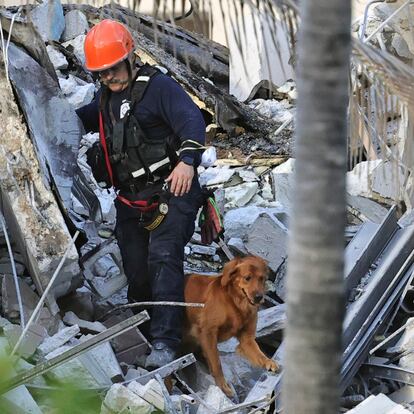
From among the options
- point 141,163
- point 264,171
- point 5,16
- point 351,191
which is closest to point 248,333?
point 141,163

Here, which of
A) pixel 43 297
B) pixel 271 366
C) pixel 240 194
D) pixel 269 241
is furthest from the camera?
pixel 240 194

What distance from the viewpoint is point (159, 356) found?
20.0 ft

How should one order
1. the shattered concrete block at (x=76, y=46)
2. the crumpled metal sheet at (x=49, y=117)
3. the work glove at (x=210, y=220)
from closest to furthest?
1. the work glove at (x=210, y=220)
2. the crumpled metal sheet at (x=49, y=117)
3. the shattered concrete block at (x=76, y=46)

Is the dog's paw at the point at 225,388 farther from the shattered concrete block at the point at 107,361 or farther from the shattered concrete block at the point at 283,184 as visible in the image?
the shattered concrete block at the point at 283,184

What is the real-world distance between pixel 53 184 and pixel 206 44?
29.3 feet

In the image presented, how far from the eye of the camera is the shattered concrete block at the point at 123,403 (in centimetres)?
511

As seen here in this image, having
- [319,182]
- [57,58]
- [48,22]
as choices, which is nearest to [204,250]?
[57,58]

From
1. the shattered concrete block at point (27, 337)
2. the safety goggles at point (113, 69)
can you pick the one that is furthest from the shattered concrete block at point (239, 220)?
the shattered concrete block at point (27, 337)

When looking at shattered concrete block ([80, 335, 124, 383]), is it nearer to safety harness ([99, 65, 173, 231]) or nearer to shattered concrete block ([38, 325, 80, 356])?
shattered concrete block ([38, 325, 80, 356])

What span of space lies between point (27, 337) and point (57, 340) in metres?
0.25

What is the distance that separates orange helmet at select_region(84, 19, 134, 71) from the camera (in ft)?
20.1

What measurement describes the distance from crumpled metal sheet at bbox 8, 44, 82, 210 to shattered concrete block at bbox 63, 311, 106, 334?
89 centimetres

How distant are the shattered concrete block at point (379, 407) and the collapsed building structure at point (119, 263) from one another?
0.01 meters

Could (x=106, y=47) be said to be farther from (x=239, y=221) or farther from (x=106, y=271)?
(x=239, y=221)
